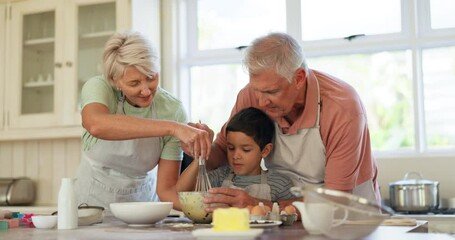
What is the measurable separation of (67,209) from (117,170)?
2.12 feet

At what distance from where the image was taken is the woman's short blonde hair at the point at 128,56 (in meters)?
2.20

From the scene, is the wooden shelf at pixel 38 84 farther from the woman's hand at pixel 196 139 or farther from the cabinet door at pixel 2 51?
the woman's hand at pixel 196 139

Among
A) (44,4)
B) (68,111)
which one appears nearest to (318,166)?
(68,111)

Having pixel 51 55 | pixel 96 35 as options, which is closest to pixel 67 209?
pixel 96 35

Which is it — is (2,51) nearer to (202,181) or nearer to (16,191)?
(16,191)

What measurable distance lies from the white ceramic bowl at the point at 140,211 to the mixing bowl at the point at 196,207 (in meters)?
0.06

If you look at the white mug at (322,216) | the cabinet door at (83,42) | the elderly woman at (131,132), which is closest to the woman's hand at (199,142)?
the elderly woman at (131,132)

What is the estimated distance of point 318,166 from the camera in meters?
Answer: 2.25

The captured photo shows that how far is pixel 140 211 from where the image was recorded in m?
1.87

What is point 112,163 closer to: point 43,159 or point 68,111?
point 68,111

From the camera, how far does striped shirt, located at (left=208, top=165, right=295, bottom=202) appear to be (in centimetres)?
230

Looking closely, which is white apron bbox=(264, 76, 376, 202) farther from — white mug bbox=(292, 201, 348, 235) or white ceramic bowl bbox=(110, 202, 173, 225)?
white mug bbox=(292, 201, 348, 235)

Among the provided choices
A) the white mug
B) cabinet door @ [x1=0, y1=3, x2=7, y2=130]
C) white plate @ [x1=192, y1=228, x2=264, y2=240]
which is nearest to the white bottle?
white plate @ [x1=192, y1=228, x2=264, y2=240]

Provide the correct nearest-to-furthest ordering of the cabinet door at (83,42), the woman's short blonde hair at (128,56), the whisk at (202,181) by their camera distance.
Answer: the whisk at (202,181) < the woman's short blonde hair at (128,56) < the cabinet door at (83,42)
